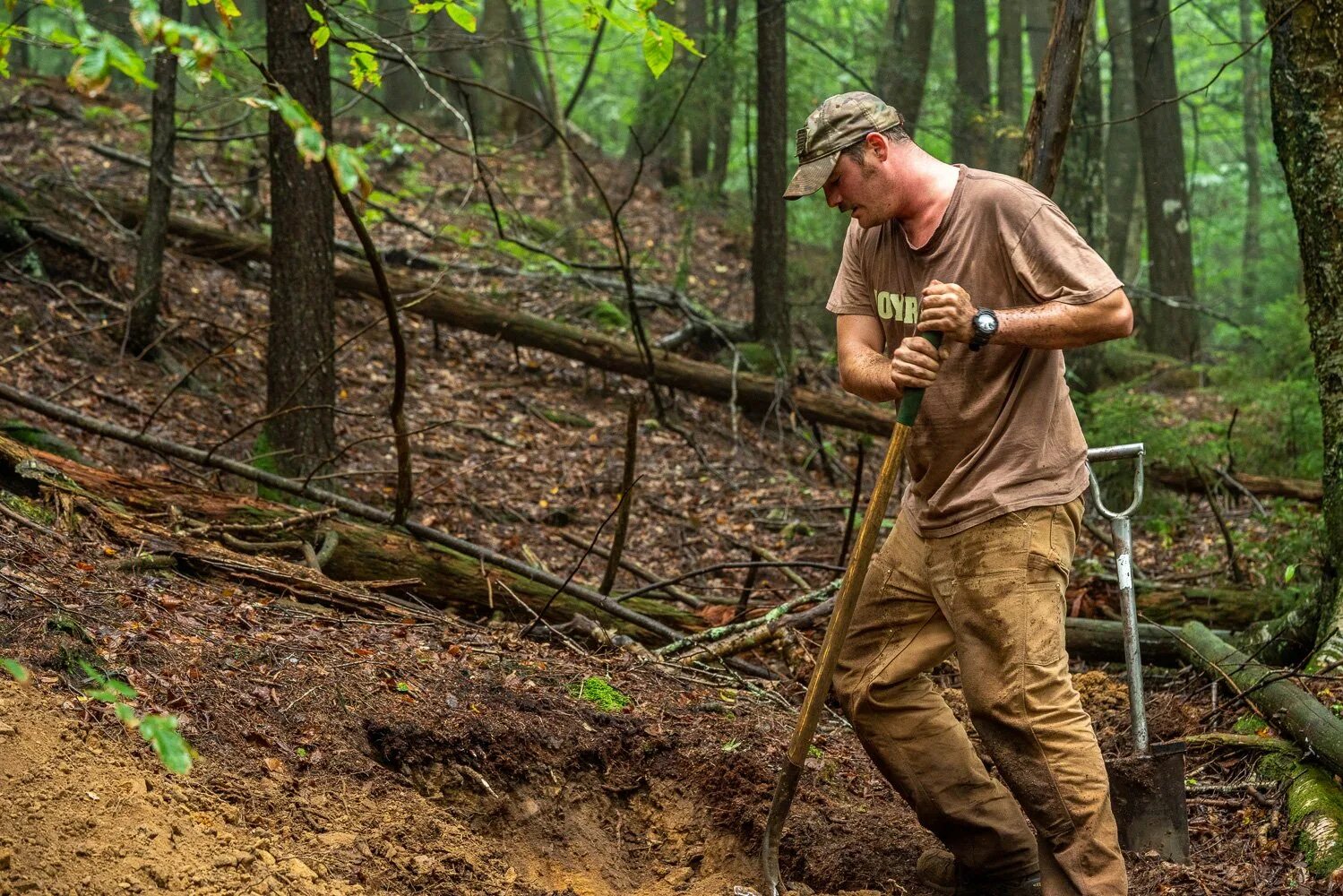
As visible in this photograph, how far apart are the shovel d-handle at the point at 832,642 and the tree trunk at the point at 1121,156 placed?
54.7 feet

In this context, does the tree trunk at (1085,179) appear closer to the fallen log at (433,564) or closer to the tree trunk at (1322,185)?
the tree trunk at (1322,185)

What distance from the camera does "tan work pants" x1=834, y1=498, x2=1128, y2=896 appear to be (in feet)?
11.1

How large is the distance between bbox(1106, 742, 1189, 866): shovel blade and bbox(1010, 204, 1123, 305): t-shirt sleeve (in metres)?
1.73

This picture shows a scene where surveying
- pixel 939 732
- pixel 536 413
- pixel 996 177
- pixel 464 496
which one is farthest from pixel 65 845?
pixel 536 413

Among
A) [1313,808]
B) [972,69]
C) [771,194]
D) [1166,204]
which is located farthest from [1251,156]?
[1313,808]

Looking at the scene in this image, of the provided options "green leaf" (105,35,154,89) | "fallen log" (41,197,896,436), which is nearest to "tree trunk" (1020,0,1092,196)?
"green leaf" (105,35,154,89)

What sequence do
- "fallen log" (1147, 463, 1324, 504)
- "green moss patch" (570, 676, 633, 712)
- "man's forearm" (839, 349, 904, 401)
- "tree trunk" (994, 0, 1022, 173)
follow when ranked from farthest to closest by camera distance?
1. "tree trunk" (994, 0, 1022, 173)
2. "fallen log" (1147, 463, 1324, 504)
3. "green moss patch" (570, 676, 633, 712)
4. "man's forearm" (839, 349, 904, 401)

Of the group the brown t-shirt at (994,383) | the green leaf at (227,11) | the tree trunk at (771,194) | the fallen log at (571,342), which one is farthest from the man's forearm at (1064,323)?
the tree trunk at (771,194)

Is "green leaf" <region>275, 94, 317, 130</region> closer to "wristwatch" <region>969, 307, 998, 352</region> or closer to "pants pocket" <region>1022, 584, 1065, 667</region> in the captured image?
"wristwatch" <region>969, 307, 998, 352</region>

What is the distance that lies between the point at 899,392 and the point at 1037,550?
0.63m

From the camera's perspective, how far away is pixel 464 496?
318 inches

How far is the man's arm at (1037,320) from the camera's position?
3.19 meters

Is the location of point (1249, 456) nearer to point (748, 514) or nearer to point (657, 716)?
point (748, 514)

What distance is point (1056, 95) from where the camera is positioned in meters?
5.52
